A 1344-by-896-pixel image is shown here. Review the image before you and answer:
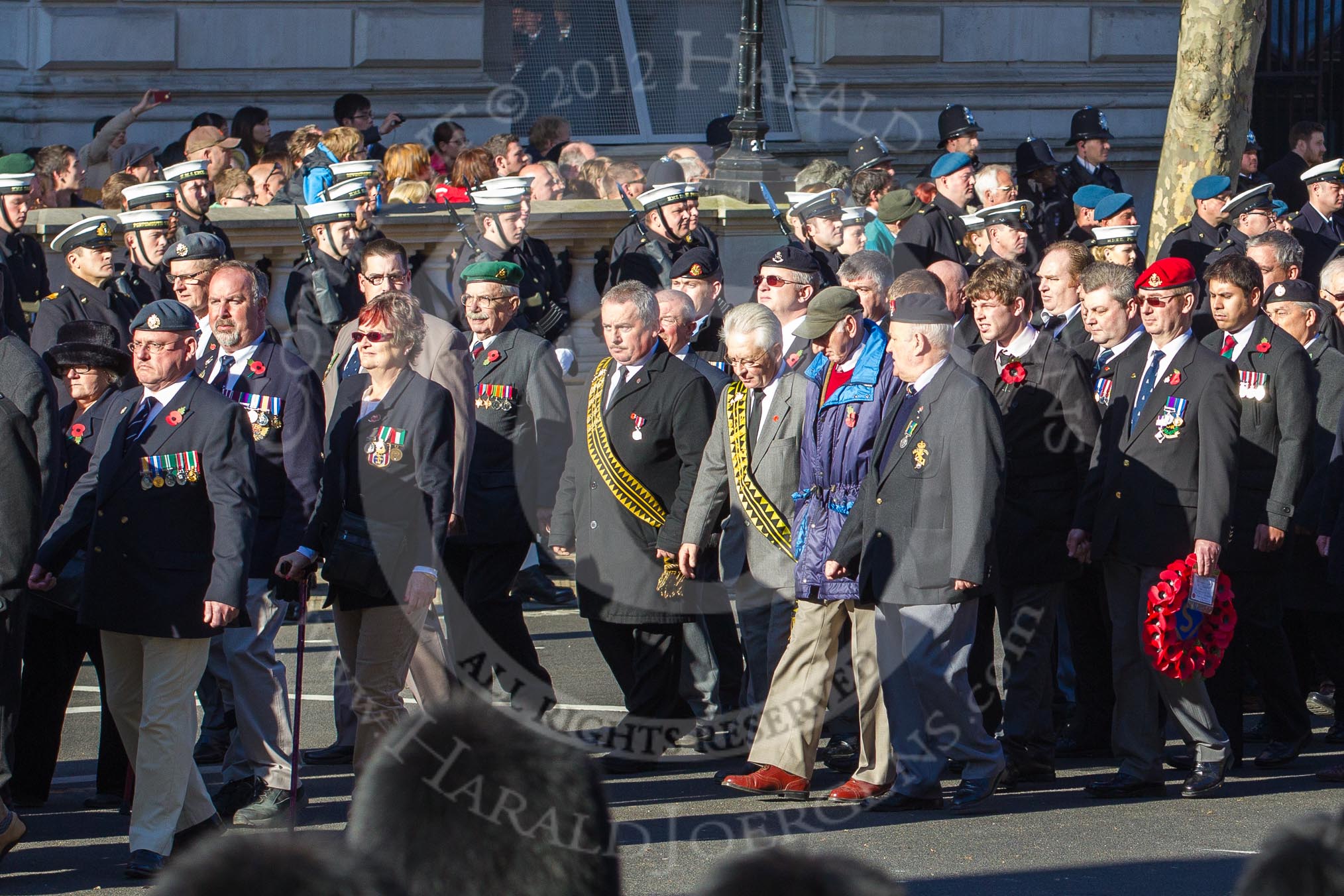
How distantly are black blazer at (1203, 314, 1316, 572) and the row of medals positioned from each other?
12.9ft

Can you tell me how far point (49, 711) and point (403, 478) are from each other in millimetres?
1590

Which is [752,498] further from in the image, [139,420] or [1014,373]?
[139,420]

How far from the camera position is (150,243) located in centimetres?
990

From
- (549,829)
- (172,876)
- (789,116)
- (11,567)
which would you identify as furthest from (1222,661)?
(789,116)

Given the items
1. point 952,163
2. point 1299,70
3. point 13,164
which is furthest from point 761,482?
point 1299,70

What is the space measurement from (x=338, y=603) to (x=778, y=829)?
68.4 inches

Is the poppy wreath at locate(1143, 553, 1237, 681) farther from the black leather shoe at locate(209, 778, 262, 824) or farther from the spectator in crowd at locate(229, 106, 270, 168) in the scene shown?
the spectator in crowd at locate(229, 106, 270, 168)

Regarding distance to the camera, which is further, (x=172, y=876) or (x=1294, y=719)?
(x=1294, y=719)

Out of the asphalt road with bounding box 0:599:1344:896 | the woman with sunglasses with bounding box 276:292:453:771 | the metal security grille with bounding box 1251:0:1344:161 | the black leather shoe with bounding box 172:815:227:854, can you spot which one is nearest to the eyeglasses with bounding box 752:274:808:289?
the woman with sunglasses with bounding box 276:292:453:771

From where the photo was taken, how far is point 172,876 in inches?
80.5

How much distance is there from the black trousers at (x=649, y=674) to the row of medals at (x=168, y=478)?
2074 mm

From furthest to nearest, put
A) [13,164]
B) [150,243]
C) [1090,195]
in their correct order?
[1090,195] < [13,164] < [150,243]

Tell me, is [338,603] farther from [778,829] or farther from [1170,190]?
[1170,190]

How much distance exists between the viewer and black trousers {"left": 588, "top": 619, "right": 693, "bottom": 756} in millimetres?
7688
